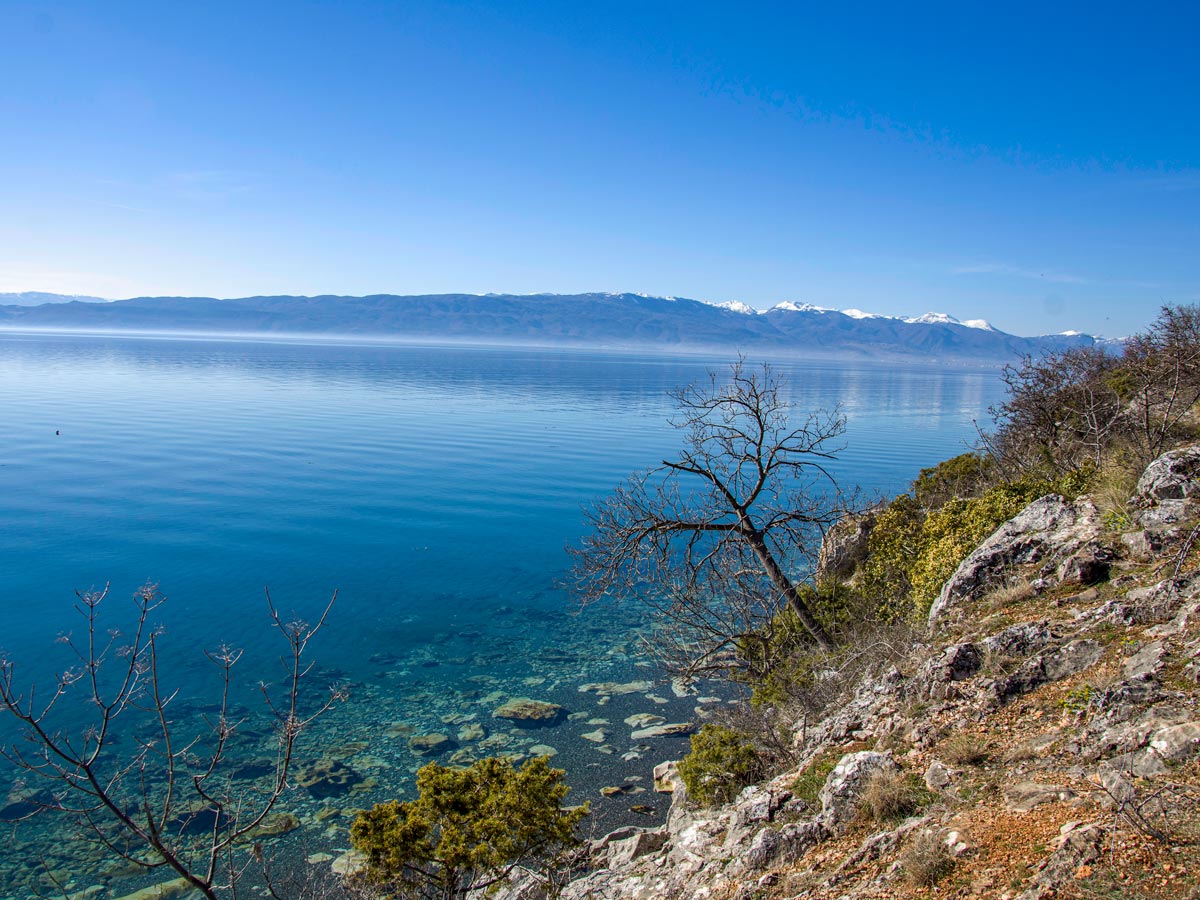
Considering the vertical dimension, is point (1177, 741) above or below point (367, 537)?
above

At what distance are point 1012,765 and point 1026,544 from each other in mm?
7667

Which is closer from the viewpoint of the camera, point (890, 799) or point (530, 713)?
point (890, 799)

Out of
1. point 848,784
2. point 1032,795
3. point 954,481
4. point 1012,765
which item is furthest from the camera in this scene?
point 954,481

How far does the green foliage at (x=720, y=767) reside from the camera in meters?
12.9

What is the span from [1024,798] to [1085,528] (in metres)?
8.36

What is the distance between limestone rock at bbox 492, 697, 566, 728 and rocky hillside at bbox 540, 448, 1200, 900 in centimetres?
543

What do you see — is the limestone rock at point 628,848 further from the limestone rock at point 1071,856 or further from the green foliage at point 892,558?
the green foliage at point 892,558

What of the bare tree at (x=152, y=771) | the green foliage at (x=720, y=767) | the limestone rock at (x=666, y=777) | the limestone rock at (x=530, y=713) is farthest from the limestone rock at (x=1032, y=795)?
the limestone rock at (x=530, y=713)

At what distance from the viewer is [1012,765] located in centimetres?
838

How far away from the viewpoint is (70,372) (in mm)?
108250

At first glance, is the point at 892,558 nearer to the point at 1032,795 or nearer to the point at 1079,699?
the point at 1079,699

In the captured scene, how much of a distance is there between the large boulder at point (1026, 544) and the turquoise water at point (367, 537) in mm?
8072

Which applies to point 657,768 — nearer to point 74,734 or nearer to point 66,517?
point 74,734

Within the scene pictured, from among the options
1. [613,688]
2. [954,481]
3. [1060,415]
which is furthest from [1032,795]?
[1060,415]
